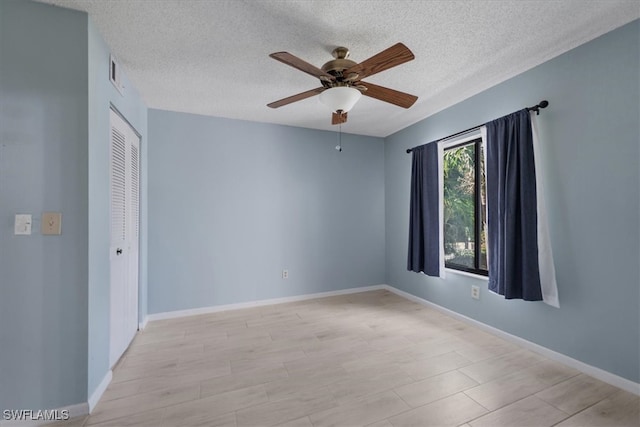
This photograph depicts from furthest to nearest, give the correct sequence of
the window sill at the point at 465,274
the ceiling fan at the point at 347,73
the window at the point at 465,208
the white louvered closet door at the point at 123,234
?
1. the window at the point at 465,208
2. the window sill at the point at 465,274
3. the white louvered closet door at the point at 123,234
4. the ceiling fan at the point at 347,73

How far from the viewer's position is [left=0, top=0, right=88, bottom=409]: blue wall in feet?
5.10

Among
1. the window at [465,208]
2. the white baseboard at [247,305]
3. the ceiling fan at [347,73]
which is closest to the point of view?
the ceiling fan at [347,73]

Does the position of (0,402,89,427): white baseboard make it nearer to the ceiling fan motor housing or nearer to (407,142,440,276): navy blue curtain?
the ceiling fan motor housing

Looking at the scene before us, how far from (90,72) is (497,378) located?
3472 millimetres

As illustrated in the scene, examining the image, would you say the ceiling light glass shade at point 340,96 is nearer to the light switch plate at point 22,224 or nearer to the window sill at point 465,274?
the light switch plate at point 22,224

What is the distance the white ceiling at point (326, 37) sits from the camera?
1.69m

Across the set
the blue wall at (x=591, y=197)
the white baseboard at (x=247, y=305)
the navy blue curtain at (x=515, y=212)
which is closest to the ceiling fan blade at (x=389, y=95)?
the navy blue curtain at (x=515, y=212)

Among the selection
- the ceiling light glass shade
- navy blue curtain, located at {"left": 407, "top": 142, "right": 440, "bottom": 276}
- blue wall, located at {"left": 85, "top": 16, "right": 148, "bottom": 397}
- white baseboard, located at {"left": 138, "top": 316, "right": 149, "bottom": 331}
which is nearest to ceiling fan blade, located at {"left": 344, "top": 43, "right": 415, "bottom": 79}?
the ceiling light glass shade

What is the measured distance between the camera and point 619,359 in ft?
6.23

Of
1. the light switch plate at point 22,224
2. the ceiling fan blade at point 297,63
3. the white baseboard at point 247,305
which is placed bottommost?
the white baseboard at point 247,305

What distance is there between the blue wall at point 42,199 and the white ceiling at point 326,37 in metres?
0.29

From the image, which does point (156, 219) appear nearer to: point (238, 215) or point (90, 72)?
point (238, 215)
